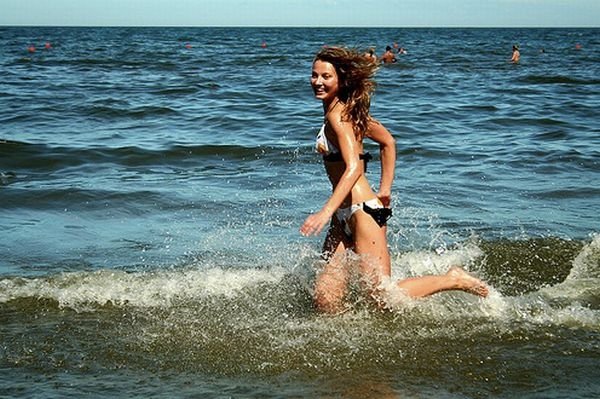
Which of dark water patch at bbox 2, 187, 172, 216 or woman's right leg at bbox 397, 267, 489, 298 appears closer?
woman's right leg at bbox 397, 267, 489, 298

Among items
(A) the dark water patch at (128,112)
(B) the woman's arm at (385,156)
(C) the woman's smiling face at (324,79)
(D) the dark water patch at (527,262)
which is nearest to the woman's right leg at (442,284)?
(B) the woman's arm at (385,156)

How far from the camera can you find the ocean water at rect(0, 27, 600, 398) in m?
4.81

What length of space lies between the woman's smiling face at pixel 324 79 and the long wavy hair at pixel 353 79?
0.08ft

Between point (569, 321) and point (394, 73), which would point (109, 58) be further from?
point (569, 321)

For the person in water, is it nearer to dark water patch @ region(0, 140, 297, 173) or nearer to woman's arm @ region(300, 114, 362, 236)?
woman's arm @ region(300, 114, 362, 236)

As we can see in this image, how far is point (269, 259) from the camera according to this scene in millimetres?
7332

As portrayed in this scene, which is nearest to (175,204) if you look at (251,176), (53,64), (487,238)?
(251,176)

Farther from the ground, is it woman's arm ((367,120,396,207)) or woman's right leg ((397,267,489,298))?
woman's arm ((367,120,396,207))

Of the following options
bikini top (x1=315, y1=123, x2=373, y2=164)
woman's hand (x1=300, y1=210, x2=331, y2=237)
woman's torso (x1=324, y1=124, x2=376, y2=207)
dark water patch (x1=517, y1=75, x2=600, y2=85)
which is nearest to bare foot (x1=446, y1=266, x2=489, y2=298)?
woman's torso (x1=324, y1=124, x2=376, y2=207)

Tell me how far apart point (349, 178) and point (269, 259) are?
2402 mm

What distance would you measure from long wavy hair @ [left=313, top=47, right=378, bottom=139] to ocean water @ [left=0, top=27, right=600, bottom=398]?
3.81ft

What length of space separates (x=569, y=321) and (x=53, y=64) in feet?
107

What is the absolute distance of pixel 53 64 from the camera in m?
35.5

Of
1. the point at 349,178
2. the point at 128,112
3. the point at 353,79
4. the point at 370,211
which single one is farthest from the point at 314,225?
the point at 128,112
